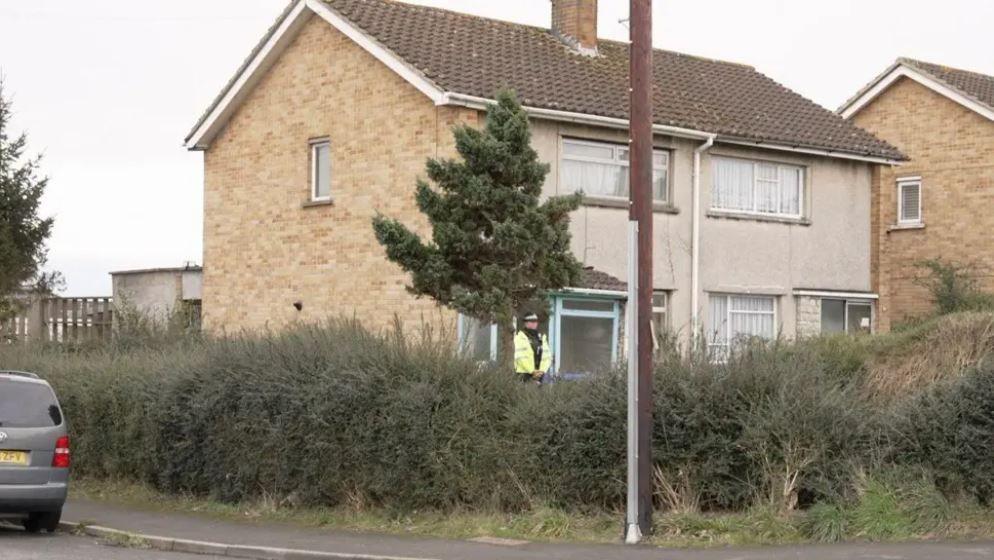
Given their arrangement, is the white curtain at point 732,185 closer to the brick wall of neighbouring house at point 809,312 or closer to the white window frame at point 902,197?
the brick wall of neighbouring house at point 809,312

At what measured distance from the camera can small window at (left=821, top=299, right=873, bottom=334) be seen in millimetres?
30234

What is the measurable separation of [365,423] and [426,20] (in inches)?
555

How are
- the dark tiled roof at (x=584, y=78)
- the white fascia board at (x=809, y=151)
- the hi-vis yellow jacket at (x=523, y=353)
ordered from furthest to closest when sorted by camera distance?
the white fascia board at (x=809, y=151), the dark tiled roof at (x=584, y=78), the hi-vis yellow jacket at (x=523, y=353)

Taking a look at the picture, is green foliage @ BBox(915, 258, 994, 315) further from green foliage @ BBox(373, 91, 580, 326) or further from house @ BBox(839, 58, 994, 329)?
green foliage @ BBox(373, 91, 580, 326)

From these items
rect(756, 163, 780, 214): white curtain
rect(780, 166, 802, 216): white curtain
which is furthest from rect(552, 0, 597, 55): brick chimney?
rect(780, 166, 802, 216): white curtain

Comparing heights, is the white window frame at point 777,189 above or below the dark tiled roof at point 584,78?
below

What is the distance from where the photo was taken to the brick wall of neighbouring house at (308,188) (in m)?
26.2

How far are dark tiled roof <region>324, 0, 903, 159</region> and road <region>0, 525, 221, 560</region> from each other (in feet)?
37.3

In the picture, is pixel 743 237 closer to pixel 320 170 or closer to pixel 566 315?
pixel 566 315

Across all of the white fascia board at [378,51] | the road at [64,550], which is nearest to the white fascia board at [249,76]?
the white fascia board at [378,51]

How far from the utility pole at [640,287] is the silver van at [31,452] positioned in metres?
5.79

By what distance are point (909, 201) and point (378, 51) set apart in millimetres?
13974

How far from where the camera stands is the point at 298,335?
693 inches

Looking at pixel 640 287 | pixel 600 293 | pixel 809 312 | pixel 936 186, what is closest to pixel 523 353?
pixel 640 287
